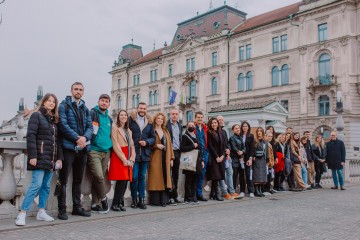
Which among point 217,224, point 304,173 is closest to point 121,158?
point 217,224

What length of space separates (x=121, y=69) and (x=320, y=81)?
124ft

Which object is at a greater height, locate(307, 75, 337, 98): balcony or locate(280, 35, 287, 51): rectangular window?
locate(280, 35, 287, 51): rectangular window

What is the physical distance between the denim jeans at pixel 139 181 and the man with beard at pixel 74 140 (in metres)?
1.40

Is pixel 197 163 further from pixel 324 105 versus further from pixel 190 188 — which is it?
pixel 324 105

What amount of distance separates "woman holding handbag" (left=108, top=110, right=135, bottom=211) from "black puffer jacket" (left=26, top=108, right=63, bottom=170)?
1421 mm

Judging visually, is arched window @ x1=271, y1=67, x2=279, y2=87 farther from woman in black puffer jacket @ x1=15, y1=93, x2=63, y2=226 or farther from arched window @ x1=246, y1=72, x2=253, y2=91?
woman in black puffer jacket @ x1=15, y1=93, x2=63, y2=226

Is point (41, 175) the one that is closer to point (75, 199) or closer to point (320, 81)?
point (75, 199)

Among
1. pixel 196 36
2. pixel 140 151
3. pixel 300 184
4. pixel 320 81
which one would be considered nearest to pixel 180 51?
pixel 196 36

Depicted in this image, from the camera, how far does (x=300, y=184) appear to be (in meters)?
12.7

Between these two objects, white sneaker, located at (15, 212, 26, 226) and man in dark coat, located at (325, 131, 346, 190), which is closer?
white sneaker, located at (15, 212, 26, 226)

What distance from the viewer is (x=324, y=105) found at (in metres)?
37.6

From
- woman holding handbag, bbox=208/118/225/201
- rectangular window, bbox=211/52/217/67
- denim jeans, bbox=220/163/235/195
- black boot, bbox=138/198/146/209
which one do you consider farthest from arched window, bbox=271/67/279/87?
black boot, bbox=138/198/146/209

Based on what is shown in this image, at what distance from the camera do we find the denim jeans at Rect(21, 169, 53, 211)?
600 cm

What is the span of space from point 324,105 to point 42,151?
1416 inches
